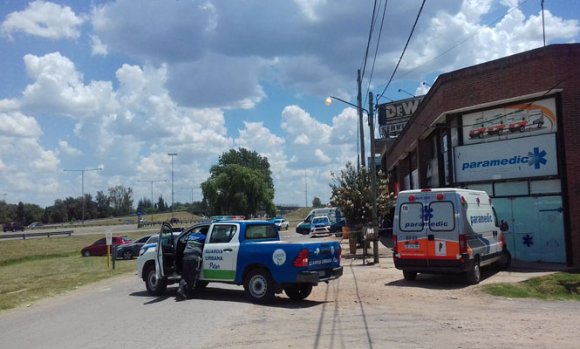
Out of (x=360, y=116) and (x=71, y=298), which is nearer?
(x=71, y=298)

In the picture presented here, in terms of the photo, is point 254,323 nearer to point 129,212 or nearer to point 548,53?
point 548,53

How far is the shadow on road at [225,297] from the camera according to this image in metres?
11.7

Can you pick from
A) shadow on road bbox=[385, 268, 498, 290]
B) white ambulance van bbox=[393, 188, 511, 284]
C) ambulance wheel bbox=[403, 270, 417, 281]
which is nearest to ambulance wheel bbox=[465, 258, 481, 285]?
white ambulance van bbox=[393, 188, 511, 284]

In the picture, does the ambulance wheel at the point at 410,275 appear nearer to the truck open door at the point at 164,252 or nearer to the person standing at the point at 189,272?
the person standing at the point at 189,272

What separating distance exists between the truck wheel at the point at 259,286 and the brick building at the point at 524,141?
1062cm

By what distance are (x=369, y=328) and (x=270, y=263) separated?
3305mm

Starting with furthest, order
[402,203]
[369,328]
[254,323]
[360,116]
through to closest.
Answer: [360,116]
[402,203]
[254,323]
[369,328]

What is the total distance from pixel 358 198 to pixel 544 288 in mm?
13068

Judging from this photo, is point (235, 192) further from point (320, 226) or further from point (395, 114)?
point (320, 226)

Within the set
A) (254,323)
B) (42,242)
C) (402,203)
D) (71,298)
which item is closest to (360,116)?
(402,203)

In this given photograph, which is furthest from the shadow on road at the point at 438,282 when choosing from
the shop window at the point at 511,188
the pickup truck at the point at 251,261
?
the shop window at the point at 511,188

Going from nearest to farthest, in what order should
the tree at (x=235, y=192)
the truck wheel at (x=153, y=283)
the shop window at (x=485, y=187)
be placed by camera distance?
the truck wheel at (x=153, y=283)
the shop window at (x=485, y=187)
the tree at (x=235, y=192)

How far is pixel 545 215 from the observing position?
1827cm

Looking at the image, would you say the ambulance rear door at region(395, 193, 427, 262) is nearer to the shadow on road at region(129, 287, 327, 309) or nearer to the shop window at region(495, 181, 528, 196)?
the shadow on road at region(129, 287, 327, 309)
